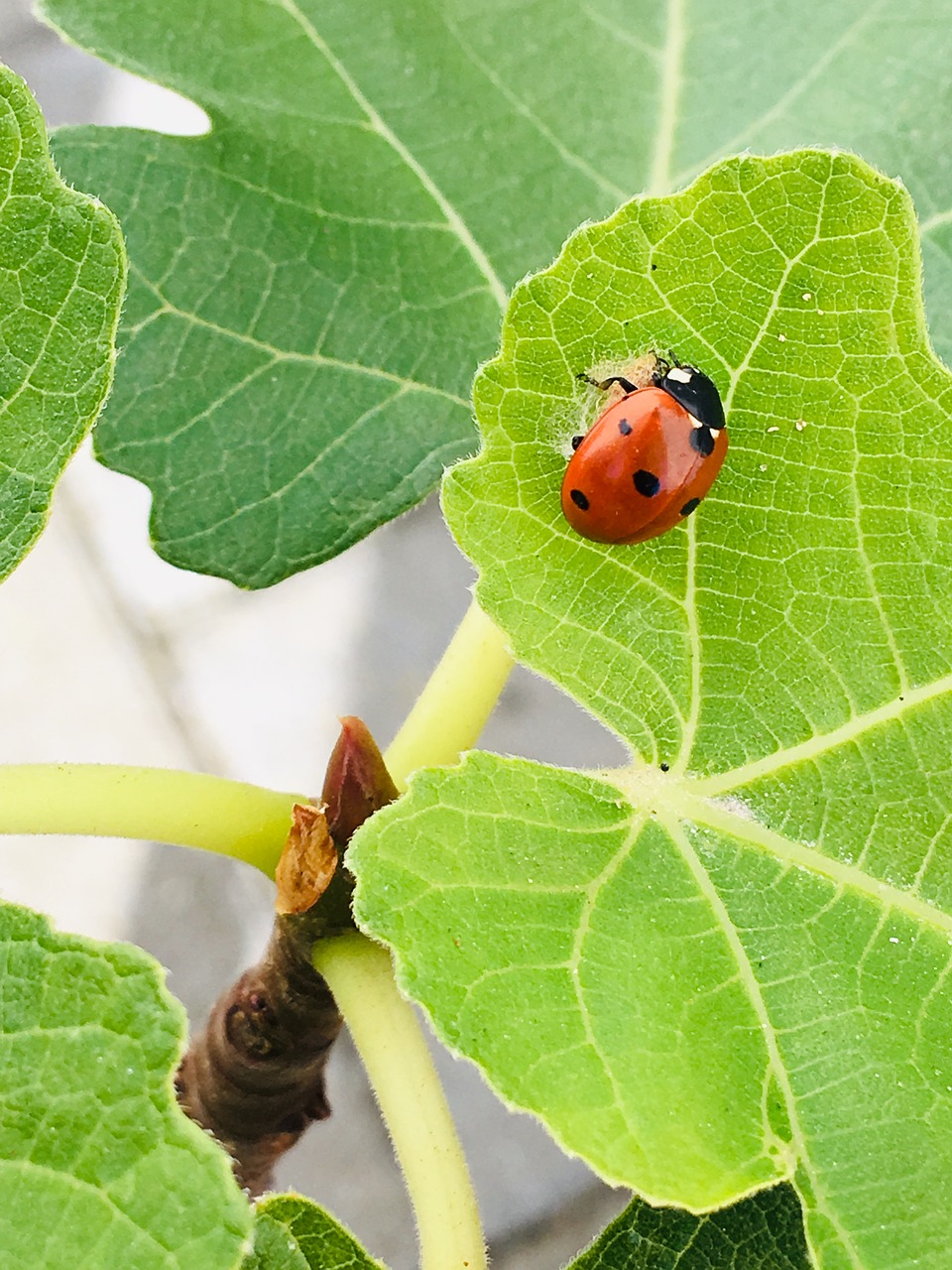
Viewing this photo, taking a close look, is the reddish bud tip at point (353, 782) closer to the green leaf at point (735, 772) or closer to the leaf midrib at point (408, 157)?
the green leaf at point (735, 772)

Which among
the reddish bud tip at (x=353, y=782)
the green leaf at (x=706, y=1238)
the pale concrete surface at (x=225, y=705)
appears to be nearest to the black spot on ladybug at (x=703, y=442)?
the reddish bud tip at (x=353, y=782)

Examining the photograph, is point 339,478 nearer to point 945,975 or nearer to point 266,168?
point 266,168

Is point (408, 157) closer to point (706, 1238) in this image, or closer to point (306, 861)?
point (306, 861)

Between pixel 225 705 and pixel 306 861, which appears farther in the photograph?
pixel 225 705

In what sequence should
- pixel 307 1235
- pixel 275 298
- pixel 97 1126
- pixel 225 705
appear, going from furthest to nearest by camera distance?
pixel 225 705
pixel 275 298
pixel 307 1235
pixel 97 1126

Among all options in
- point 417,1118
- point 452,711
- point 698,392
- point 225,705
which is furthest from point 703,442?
point 225,705

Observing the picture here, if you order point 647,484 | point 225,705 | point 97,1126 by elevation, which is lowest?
point 97,1126
